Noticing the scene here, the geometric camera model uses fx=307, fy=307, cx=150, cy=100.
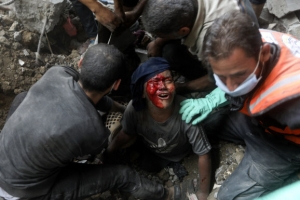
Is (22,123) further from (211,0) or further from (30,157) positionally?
(211,0)

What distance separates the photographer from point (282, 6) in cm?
419

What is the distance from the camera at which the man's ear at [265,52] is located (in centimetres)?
207

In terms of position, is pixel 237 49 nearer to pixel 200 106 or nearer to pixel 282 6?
pixel 200 106

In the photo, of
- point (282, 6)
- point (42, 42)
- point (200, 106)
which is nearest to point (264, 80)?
point (200, 106)

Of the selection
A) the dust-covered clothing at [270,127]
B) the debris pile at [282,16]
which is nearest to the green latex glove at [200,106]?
the dust-covered clothing at [270,127]

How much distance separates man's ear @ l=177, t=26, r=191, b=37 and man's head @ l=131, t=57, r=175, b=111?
33 centimetres

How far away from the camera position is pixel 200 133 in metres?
2.84

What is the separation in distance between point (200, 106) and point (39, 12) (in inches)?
103

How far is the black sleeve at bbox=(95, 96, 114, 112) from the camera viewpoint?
3.20 metres

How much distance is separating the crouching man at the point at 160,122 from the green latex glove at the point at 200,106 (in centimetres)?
7

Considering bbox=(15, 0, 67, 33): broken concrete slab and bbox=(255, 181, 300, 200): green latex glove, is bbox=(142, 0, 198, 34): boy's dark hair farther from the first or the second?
bbox=(15, 0, 67, 33): broken concrete slab

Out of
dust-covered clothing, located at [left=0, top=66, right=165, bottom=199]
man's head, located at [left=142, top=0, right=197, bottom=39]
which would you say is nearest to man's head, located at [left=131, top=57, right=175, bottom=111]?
man's head, located at [left=142, top=0, right=197, bottom=39]

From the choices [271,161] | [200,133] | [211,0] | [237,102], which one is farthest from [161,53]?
[271,161]

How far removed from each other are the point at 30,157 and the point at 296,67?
2.10m
